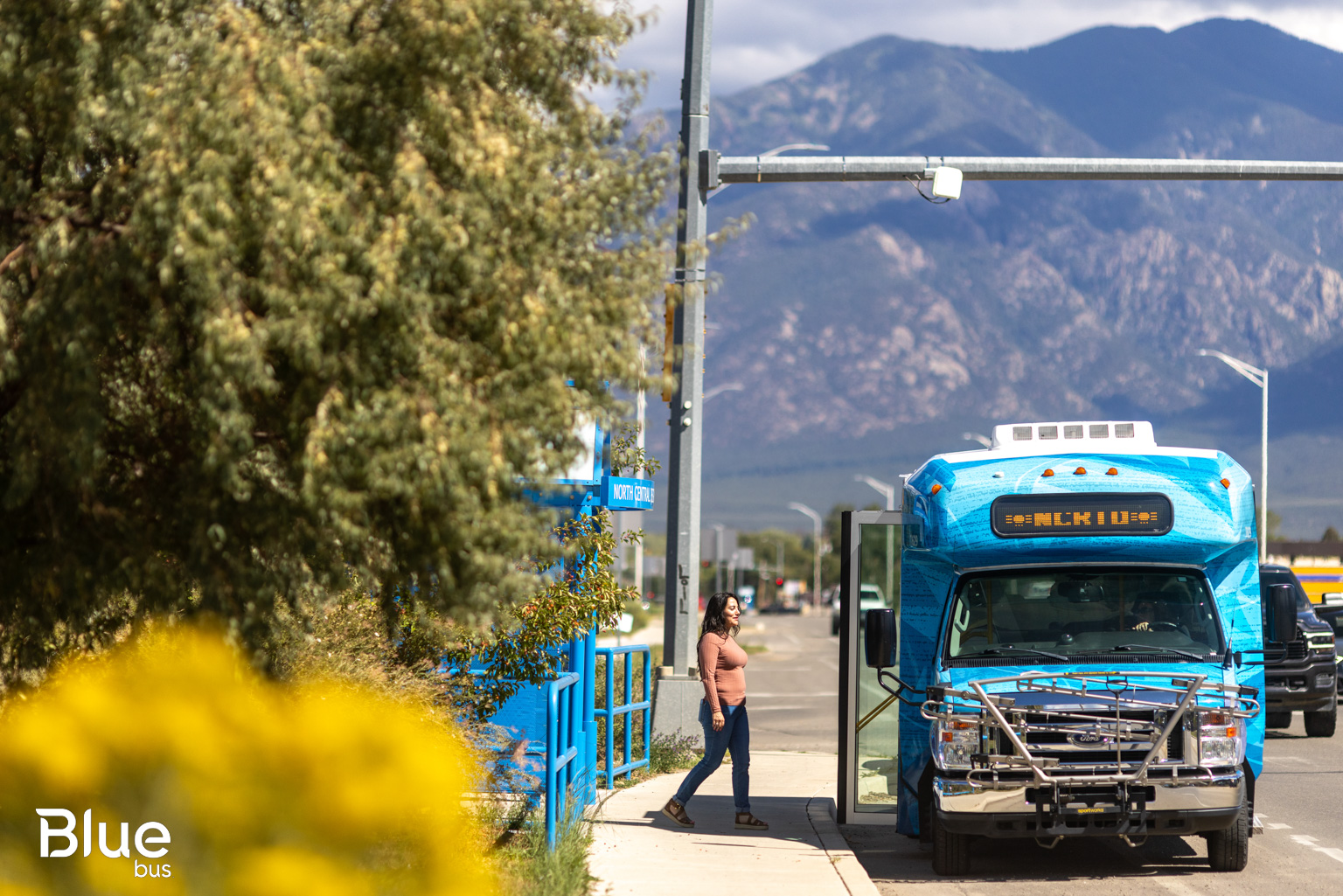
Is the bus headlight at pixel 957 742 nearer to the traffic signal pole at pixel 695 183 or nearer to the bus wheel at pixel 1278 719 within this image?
the traffic signal pole at pixel 695 183

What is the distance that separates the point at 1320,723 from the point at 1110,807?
13.0 metres

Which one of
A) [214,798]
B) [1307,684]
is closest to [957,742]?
[214,798]

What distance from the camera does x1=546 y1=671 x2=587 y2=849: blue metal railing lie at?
9.50 m

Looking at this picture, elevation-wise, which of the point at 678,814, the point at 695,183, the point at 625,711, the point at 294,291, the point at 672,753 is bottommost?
the point at 672,753

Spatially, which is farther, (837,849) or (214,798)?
(837,849)

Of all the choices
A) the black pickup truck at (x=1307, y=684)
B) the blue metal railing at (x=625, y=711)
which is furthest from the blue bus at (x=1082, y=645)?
Result: the black pickup truck at (x=1307, y=684)

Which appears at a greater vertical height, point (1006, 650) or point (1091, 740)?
point (1006, 650)

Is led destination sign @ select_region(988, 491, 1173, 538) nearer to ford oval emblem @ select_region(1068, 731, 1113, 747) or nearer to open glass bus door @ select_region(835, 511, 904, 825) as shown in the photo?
open glass bus door @ select_region(835, 511, 904, 825)

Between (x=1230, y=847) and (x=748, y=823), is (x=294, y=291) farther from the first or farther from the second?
(x=1230, y=847)

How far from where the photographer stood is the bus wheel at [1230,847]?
10500 mm

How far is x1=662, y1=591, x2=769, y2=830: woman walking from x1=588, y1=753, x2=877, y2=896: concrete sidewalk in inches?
11.2

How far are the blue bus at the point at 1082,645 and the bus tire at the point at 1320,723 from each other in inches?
442

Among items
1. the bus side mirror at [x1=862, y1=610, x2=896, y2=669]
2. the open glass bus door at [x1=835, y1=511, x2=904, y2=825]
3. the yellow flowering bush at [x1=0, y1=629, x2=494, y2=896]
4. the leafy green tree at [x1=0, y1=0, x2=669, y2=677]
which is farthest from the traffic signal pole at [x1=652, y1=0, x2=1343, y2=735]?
the yellow flowering bush at [x1=0, y1=629, x2=494, y2=896]

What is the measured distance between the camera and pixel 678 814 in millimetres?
12062
